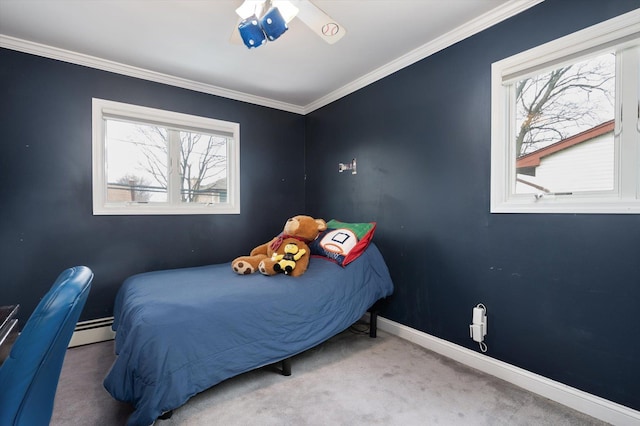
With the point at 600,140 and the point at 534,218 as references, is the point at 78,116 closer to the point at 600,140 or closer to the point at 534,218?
the point at 534,218

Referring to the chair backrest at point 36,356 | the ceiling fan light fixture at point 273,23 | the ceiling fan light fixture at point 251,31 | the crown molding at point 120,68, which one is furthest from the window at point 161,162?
the chair backrest at point 36,356

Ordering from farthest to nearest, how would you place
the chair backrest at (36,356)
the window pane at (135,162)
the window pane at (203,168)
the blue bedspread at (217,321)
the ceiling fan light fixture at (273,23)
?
1. the window pane at (203,168)
2. the window pane at (135,162)
3. the ceiling fan light fixture at (273,23)
4. the blue bedspread at (217,321)
5. the chair backrest at (36,356)

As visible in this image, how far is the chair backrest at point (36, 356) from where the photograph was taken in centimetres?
59

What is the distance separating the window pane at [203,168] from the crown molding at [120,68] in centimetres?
49

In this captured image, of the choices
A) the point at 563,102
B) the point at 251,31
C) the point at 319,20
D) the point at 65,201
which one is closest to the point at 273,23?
the point at 251,31

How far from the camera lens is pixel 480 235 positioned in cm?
216

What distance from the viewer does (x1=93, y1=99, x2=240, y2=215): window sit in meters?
2.75

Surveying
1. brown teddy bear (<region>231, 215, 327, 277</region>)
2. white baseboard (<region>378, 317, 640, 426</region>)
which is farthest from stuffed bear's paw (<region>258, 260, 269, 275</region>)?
white baseboard (<region>378, 317, 640, 426</region>)

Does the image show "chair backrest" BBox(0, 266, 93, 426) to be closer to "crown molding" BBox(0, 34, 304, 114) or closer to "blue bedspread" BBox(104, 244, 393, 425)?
"blue bedspread" BBox(104, 244, 393, 425)

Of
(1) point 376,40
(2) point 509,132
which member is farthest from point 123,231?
(2) point 509,132

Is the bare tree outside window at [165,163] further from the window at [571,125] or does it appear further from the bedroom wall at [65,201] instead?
the window at [571,125]

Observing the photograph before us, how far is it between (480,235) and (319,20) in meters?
1.79

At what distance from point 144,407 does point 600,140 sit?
9.18ft

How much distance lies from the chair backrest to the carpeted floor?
114 centimetres
